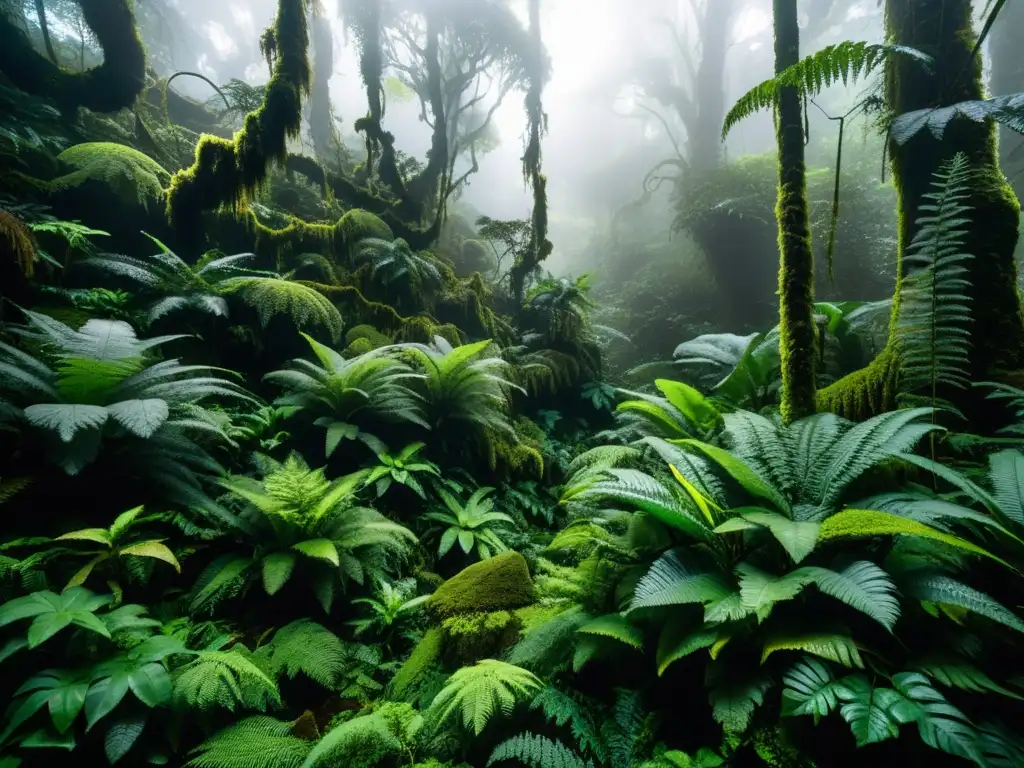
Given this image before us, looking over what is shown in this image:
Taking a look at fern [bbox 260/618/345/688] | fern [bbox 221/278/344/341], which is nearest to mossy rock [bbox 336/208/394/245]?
fern [bbox 221/278/344/341]

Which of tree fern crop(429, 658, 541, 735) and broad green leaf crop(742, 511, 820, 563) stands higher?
broad green leaf crop(742, 511, 820, 563)

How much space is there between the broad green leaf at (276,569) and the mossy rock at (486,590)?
782 mm

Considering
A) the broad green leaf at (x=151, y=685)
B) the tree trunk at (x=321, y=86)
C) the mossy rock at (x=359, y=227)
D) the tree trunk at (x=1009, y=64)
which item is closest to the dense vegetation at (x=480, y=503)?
the broad green leaf at (x=151, y=685)

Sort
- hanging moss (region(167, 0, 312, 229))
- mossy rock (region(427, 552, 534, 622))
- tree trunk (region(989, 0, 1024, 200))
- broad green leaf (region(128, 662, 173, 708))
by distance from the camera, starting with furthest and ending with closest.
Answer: tree trunk (region(989, 0, 1024, 200))
hanging moss (region(167, 0, 312, 229))
mossy rock (region(427, 552, 534, 622))
broad green leaf (region(128, 662, 173, 708))

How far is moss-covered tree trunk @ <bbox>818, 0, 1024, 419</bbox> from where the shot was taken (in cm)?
265

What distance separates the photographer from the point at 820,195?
10875mm

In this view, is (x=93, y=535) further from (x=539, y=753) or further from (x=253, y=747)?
(x=539, y=753)

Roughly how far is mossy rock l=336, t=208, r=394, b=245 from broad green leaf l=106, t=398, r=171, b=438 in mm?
4910

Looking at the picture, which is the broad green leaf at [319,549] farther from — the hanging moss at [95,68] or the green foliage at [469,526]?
the hanging moss at [95,68]

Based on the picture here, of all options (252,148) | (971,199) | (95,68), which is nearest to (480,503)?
(971,199)

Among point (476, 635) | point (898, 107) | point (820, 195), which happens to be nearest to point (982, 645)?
point (476, 635)

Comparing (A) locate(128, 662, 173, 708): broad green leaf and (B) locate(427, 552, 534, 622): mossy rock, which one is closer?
(A) locate(128, 662, 173, 708): broad green leaf

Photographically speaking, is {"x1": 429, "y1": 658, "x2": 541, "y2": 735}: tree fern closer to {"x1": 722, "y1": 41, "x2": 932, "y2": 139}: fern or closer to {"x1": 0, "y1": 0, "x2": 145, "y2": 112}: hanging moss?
{"x1": 722, "y1": 41, "x2": 932, "y2": 139}: fern

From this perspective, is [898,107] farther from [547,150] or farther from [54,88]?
[547,150]
